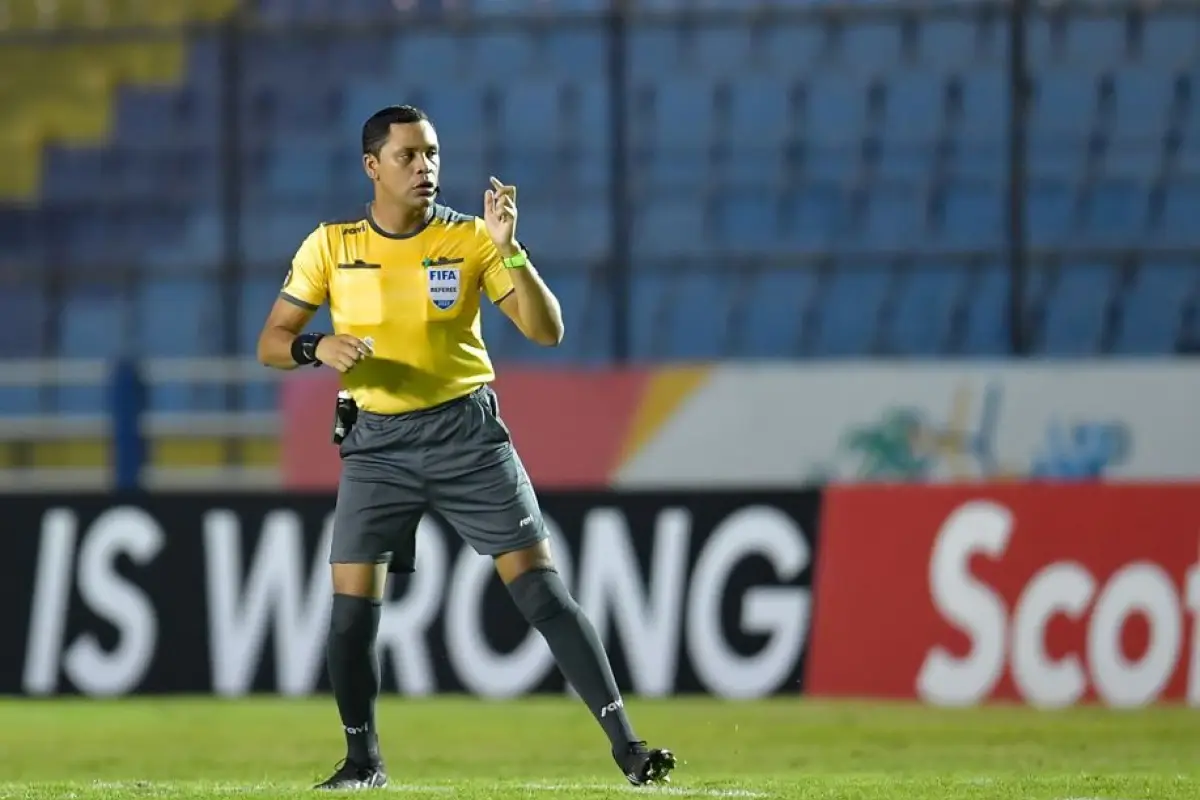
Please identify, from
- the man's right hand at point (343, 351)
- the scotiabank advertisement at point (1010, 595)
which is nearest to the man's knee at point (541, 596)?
the man's right hand at point (343, 351)

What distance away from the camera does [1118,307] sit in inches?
544

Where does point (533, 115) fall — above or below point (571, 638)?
above

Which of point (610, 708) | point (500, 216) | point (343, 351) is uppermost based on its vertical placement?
point (500, 216)

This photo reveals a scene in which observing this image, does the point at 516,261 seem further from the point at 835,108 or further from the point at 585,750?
the point at 835,108

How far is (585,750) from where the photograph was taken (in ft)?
29.1

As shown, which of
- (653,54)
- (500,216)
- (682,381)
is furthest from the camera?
(653,54)

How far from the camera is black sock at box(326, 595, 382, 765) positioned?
629 cm

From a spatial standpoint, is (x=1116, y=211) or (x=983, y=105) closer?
(x=1116, y=211)

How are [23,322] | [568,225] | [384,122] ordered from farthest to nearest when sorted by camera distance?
[23,322] < [568,225] < [384,122]

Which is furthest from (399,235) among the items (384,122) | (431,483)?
(431,483)

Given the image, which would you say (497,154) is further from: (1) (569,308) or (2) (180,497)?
(2) (180,497)

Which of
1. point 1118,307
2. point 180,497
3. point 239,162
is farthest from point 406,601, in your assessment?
point 1118,307

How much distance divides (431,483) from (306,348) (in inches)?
19.2

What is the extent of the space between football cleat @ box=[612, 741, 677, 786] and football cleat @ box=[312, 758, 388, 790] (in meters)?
0.68
